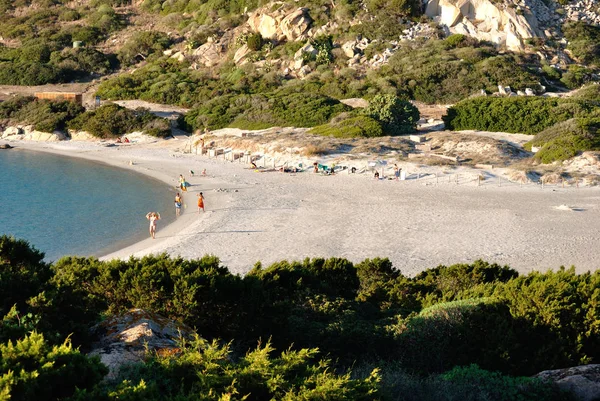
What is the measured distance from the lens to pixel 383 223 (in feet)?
65.6

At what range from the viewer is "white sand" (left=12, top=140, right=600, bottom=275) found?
16.5 metres

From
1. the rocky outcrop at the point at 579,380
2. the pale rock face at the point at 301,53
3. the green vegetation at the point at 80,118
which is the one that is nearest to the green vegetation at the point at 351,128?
the green vegetation at the point at 80,118

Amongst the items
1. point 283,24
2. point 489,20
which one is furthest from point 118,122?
point 489,20

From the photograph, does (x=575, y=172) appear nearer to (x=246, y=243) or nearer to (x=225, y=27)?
(x=246, y=243)

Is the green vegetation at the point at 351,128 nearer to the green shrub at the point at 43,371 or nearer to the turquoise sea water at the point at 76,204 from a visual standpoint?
the turquoise sea water at the point at 76,204

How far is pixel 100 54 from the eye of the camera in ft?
200

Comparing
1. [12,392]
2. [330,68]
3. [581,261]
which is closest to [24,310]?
[12,392]

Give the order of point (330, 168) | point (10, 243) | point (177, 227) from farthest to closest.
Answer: point (330, 168), point (177, 227), point (10, 243)

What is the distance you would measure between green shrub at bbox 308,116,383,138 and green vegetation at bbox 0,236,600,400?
25085 millimetres

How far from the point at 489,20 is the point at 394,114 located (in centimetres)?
2197

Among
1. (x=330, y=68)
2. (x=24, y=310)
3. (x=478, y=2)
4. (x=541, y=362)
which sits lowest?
(x=541, y=362)

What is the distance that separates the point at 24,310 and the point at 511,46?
50.8 meters

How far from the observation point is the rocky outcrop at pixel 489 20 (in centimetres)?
5100

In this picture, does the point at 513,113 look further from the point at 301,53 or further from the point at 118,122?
the point at 118,122
